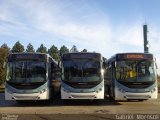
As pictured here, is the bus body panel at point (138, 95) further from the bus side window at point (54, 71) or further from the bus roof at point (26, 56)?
the bus roof at point (26, 56)

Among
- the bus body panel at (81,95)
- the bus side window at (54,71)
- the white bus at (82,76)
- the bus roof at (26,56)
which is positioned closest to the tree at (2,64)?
the bus side window at (54,71)

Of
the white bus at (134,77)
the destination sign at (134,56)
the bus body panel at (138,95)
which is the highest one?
the destination sign at (134,56)

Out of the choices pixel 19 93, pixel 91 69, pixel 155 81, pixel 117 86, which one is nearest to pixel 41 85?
pixel 19 93

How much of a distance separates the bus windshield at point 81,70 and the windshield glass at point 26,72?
134cm

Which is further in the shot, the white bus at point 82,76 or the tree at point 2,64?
the tree at point 2,64

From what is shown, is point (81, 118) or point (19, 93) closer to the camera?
point (81, 118)

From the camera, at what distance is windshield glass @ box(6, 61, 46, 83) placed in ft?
74.7

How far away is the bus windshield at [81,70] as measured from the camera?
22828mm

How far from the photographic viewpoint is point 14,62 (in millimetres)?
23109

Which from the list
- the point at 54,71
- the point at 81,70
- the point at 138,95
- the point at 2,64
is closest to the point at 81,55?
the point at 81,70

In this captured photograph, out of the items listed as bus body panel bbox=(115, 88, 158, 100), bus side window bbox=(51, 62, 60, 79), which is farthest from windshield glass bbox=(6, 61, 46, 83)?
bus body panel bbox=(115, 88, 158, 100)

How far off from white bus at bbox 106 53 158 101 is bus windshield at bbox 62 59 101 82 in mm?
1338

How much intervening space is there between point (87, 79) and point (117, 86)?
1877 millimetres

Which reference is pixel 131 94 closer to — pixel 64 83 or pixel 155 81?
pixel 155 81
